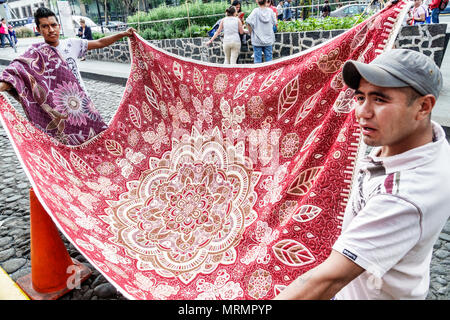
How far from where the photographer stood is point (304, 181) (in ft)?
6.48

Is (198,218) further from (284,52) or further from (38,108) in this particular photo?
(284,52)

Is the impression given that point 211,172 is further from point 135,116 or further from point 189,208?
Answer: point 135,116

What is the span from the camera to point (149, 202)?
2.66 metres

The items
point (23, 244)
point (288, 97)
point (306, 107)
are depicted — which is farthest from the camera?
point (23, 244)

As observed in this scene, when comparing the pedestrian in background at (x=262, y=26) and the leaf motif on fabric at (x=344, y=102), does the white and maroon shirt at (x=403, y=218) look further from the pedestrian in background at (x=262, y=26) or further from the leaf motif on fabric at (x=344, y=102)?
the pedestrian in background at (x=262, y=26)

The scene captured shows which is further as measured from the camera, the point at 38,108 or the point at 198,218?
the point at 38,108

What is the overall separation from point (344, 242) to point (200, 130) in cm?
208

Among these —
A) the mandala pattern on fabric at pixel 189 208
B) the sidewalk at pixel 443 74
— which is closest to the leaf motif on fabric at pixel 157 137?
the mandala pattern on fabric at pixel 189 208

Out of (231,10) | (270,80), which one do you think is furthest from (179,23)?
(270,80)

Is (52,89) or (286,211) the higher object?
(52,89)

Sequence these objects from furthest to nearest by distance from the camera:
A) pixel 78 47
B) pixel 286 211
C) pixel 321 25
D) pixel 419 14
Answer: pixel 321 25
pixel 419 14
pixel 78 47
pixel 286 211

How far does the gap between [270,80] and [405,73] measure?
1.49 meters
